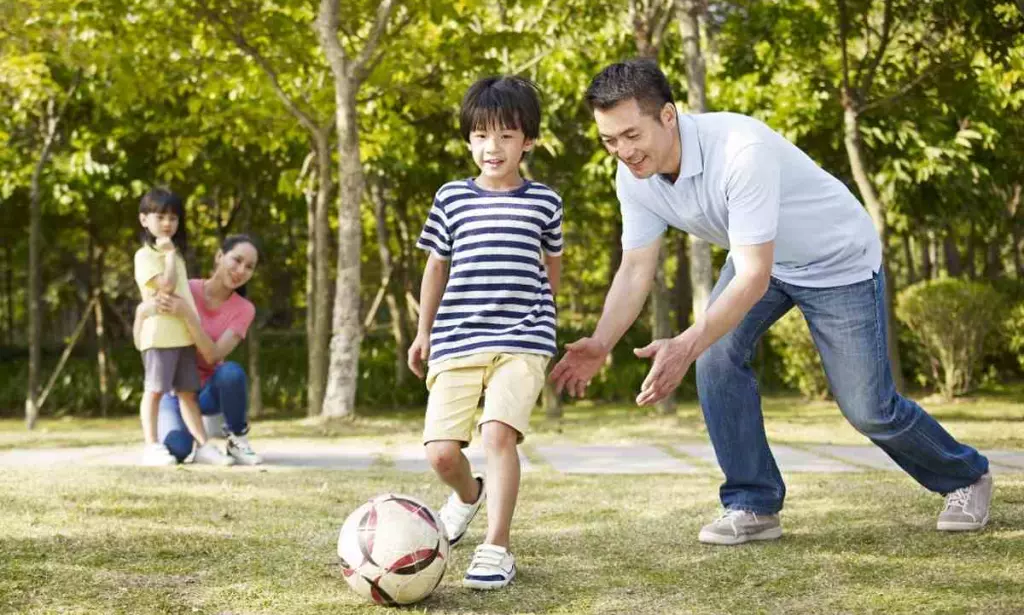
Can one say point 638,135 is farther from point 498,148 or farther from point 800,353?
point 800,353

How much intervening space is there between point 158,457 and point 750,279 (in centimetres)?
502

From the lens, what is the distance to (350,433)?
35.9ft

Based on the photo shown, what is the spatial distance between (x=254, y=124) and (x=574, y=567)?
10.7m

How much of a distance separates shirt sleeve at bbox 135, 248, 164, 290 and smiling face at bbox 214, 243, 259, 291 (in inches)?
15.8

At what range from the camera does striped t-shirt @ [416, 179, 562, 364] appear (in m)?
4.31

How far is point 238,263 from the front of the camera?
25.2ft

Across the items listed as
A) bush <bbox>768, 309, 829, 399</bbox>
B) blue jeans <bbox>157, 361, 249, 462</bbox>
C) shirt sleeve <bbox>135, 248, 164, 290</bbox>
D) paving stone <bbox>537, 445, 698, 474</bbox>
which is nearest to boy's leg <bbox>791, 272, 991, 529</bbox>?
paving stone <bbox>537, 445, 698, 474</bbox>

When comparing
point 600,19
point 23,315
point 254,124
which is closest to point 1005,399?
point 600,19

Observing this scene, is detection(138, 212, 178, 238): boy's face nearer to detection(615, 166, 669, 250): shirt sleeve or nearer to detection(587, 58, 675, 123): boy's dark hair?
detection(615, 166, 669, 250): shirt sleeve

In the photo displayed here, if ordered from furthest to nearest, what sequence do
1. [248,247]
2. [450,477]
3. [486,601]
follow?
[248,247], [450,477], [486,601]

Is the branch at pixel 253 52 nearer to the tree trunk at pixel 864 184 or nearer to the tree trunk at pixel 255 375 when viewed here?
the tree trunk at pixel 255 375

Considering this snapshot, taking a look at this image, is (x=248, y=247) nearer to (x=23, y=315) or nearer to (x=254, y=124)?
(x=254, y=124)

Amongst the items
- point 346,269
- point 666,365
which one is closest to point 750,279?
point 666,365

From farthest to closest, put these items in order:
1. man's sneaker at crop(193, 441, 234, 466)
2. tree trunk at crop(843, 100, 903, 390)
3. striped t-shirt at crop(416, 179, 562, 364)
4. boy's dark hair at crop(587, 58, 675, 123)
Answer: tree trunk at crop(843, 100, 903, 390) → man's sneaker at crop(193, 441, 234, 466) → striped t-shirt at crop(416, 179, 562, 364) → boy's dark hair at crop(587, 58, 675, 123)
